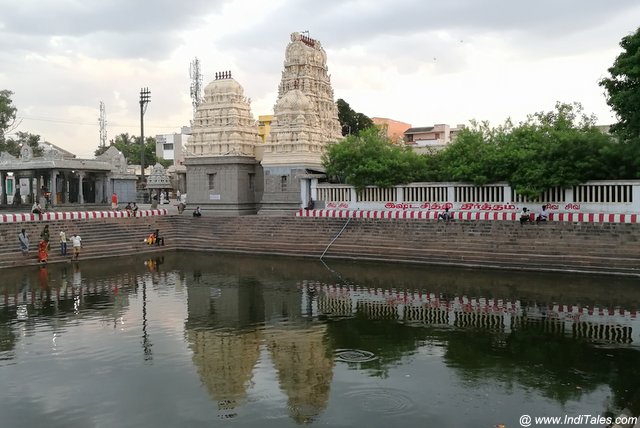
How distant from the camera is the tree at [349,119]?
Answer: 175 feet

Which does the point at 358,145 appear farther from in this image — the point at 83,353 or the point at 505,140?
the point at 83,353

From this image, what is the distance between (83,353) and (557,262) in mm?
15366

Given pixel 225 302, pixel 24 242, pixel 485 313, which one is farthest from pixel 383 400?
Result: pixel 24 242

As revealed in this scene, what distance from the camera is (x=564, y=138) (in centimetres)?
2183

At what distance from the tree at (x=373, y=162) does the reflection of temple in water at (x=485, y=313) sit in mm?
9825

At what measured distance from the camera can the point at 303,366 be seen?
1055cm

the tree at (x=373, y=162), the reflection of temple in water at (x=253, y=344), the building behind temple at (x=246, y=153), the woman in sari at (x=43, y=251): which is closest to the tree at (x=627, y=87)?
the tree at (x=373, y=162)

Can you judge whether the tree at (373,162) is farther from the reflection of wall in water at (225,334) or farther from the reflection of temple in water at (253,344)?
the reflection of temple in water at (253,344)

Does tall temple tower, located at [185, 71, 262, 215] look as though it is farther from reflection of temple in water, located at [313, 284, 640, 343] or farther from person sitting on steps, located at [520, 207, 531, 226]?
reflection of temple in water, located at [313, 284, 640, 343]

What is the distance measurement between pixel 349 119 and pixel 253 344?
43.4 m

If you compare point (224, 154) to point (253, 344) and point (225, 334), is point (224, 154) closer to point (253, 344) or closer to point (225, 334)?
point (225, 334)

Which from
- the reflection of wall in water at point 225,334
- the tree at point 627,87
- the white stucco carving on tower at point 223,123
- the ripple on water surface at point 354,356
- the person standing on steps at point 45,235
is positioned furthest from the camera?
the white stucco carving on tower at point 223,123

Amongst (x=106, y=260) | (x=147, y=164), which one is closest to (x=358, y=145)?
(x=106, y=260)

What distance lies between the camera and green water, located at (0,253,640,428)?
8547 mm
